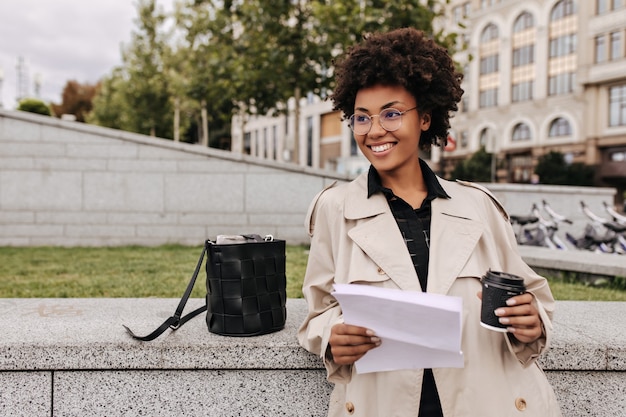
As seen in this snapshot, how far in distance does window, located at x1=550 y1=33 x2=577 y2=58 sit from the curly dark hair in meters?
43.4

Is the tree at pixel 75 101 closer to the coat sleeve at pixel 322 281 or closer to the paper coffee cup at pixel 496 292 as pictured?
the coat sleeve at pixel 322 281

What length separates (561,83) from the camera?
135 ft

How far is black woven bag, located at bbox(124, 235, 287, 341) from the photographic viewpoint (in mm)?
2381

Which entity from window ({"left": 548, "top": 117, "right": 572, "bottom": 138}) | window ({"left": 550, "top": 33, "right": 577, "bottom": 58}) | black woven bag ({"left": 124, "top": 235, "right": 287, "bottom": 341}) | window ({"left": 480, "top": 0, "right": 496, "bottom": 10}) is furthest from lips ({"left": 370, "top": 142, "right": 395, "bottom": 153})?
window ({"left": 480, "top": 0, "right": 496, "bottom": 10})

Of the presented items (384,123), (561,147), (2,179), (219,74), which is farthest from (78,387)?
(561,147)

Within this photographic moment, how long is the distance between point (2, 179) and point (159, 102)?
71.6 feet

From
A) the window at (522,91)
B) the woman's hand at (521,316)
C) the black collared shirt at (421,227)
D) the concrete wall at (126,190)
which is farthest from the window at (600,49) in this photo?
the woman's hand at (521,316)

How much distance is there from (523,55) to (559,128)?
685cm

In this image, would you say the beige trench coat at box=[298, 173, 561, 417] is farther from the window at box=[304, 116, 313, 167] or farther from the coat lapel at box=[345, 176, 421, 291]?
the window at box=[304, 116, 313, 167]

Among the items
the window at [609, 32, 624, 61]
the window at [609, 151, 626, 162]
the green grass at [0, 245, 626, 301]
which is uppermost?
the window at [609, 32, 624, 61]

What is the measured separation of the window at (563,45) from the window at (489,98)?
Result: 5.47 metres

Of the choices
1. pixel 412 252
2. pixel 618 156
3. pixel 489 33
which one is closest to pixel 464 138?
pixel 489 33

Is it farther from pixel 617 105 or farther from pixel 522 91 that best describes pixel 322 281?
pixel 522 91

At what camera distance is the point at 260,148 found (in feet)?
188
